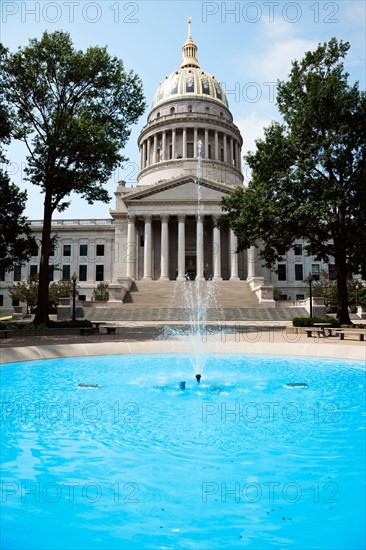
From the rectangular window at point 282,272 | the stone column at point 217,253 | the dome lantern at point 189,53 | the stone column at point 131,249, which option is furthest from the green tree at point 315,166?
the dome lantern at point 189,53

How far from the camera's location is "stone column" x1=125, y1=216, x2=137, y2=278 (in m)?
54.4

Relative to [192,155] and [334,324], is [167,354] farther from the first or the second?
[192,155]

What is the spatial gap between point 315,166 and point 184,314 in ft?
51.6

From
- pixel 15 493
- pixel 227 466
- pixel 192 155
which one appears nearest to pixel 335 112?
pixel 227 466

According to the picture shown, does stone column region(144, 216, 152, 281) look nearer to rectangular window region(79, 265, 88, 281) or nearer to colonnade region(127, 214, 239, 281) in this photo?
colonnade region(127, 214, 239, 281)

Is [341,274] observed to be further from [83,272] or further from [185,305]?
[83,272]

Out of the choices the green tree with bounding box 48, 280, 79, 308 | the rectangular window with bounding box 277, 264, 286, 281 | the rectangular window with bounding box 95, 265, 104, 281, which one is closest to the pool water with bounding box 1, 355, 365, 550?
the green tree with bounding box 48, 280, 79, 308

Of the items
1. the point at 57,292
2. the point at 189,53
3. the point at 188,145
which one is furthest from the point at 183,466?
the point at 189,53

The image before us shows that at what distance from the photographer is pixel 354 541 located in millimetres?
3586

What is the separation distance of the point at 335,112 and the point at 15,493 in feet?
79.8

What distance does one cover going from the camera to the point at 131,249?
55.5 meters

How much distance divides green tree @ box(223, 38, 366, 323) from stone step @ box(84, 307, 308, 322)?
9.62m

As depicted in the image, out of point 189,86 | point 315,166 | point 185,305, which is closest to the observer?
point 315,166

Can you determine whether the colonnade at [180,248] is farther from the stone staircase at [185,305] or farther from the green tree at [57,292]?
the green tree at [57,292]
